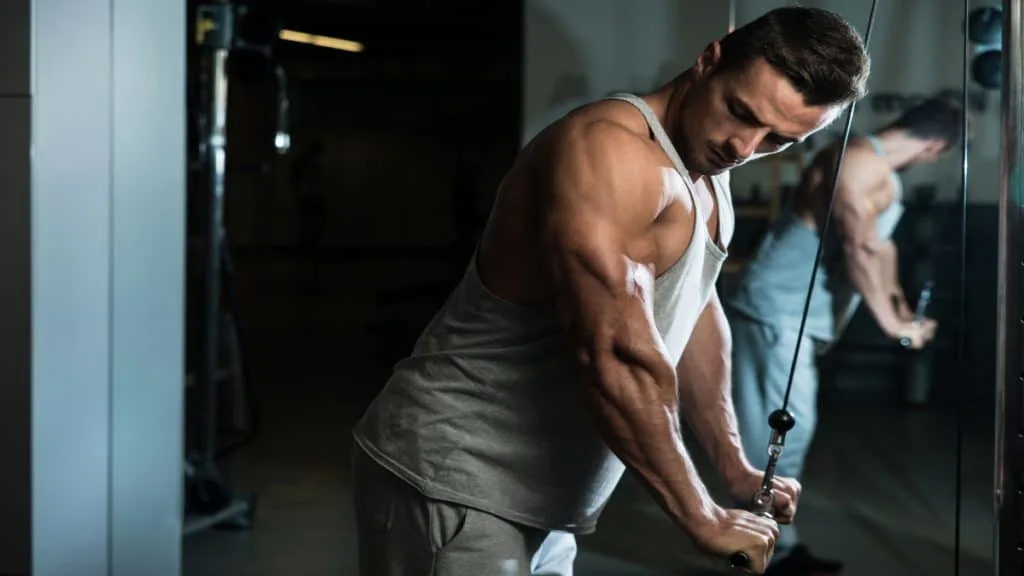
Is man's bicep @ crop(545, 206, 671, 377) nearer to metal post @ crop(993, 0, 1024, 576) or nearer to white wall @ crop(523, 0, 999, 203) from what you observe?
metal post @ crop(993, 0, 1024, 576)

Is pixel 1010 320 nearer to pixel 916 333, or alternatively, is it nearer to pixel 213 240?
pixel 916 333

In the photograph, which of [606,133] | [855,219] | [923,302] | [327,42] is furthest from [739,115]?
[327,42]

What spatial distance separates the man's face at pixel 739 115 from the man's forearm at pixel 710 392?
1.06 ft

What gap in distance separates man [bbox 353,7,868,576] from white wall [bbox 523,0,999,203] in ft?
3.06

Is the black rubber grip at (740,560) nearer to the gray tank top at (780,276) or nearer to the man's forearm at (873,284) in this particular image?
the gray tank top at (780,276)

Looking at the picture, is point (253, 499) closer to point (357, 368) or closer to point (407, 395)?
point (407, 395)

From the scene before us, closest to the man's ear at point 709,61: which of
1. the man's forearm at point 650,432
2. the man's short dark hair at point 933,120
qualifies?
the man's forearm at point 650,432

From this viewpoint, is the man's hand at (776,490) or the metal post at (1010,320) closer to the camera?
the man's hand at (776,490)

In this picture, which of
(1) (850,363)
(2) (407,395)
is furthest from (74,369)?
(1) (850,363)

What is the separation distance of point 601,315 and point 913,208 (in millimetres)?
2735


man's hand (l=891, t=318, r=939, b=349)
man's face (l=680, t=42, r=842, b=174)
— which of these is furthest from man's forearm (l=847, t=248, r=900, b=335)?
man's face (l=680, t=42, r=842, b=174)

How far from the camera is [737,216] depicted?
10.2 feet

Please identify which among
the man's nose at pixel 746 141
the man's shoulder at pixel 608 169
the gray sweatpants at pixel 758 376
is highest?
the man's nose at pixel 746 141

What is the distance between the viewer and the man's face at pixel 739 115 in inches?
55.7
